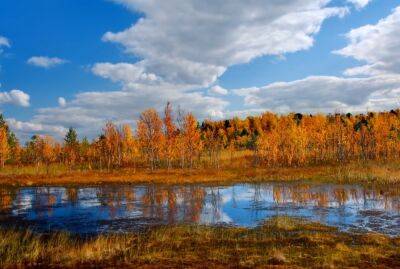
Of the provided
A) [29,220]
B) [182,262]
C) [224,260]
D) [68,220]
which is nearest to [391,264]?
[224,260]

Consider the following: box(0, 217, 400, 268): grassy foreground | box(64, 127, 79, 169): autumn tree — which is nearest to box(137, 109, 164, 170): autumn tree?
box(64, 127, 79, 169): autumn tree

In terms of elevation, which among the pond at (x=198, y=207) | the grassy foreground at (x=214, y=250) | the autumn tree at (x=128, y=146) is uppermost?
the autumn tree at (x=128, y=146)

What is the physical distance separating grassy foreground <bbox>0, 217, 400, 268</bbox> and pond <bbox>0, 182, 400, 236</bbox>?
3.41 m

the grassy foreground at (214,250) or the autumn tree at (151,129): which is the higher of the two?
the autumn tree at (151,129)

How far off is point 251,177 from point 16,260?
43.8 m

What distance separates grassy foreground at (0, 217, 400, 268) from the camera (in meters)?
14.4

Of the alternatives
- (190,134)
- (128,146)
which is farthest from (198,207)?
(128,146)

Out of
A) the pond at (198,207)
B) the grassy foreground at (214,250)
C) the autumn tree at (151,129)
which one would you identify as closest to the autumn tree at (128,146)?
the autumn tree at (151,129)

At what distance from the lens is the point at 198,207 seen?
30.5 m

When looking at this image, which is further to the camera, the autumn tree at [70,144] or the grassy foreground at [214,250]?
the autumn tree at [70,144]

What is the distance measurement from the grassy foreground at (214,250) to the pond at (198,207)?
341 cm

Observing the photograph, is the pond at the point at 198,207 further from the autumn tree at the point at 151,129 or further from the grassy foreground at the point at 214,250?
the autumn tree at the point at 151,129

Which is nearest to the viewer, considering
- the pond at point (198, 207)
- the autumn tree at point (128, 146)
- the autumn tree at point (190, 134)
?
the pond at point (198, 207)

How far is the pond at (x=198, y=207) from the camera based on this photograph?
23.8m
